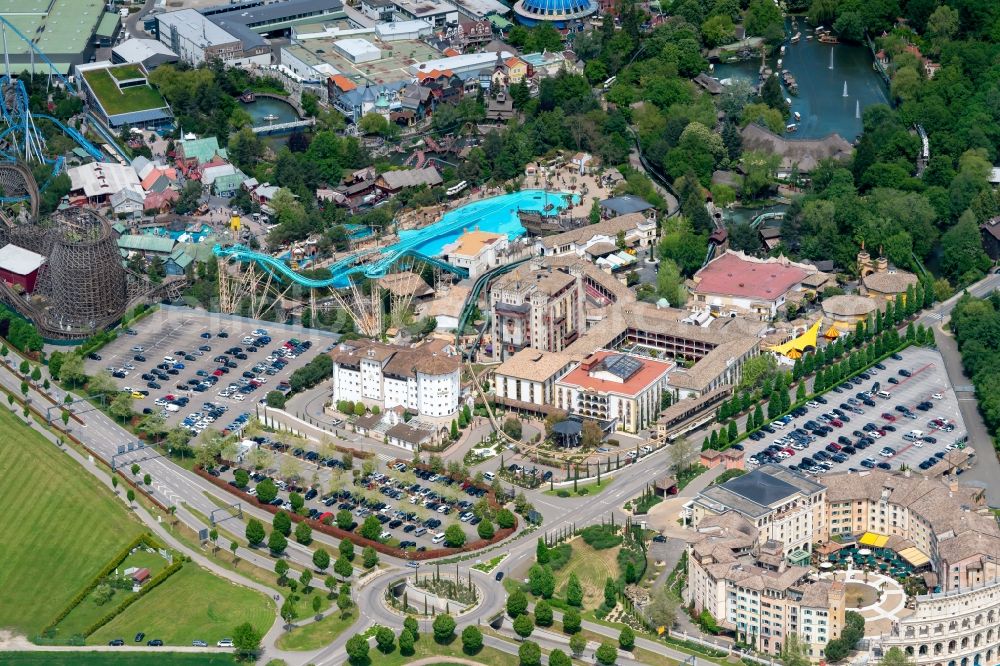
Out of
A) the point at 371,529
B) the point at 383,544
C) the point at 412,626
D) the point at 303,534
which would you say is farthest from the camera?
the point at 371,529

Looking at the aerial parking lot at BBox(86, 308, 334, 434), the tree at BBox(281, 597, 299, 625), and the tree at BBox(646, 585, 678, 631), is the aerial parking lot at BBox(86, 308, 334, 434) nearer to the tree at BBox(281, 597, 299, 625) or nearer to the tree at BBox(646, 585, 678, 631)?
the tree at BBox(281, 597, 299, 625)

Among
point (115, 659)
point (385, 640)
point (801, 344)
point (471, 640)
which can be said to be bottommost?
point (115, 659)

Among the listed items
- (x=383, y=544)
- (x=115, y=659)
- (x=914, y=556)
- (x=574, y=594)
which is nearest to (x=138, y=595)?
(x=115, y=659)

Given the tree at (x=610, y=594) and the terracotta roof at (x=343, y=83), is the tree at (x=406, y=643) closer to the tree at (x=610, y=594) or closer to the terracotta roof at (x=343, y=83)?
the tree at (x=610, y=594)

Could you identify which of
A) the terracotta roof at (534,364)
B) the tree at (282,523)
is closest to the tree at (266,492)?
the tree at (282,523)

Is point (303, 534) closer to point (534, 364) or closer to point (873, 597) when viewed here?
point (534, 364)

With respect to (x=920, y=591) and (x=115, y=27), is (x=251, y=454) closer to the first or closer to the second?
(x=920, y=591)

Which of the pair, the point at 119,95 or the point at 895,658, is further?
the point at 119,95

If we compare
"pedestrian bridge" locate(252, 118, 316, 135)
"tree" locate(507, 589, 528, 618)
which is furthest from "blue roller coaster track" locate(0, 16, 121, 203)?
"tree" locate(507, 589, 528, 618)
